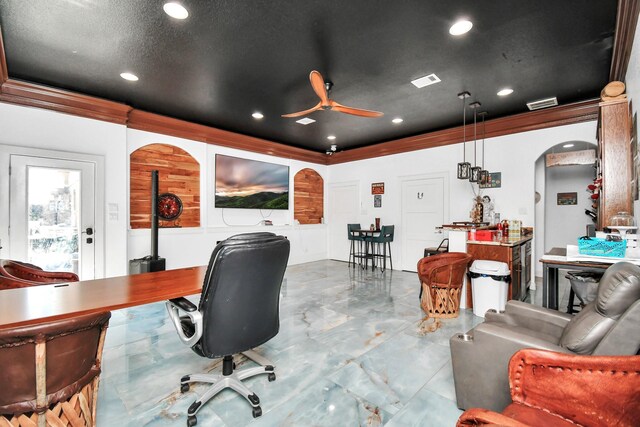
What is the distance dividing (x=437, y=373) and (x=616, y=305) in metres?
1.35

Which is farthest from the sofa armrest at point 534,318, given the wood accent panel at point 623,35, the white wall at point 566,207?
the white wall at point 566,207

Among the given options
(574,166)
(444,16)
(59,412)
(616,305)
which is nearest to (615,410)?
(616,305)

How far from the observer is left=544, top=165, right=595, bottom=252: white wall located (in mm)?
7113

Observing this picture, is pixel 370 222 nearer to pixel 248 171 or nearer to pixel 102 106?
pixel 248 171

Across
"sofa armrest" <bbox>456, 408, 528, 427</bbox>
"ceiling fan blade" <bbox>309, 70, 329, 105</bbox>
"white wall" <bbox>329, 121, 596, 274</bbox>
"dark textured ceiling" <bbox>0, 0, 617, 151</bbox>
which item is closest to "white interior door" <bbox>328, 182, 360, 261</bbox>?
"white wall" <bbox>329, 121, 596, 274</bbox>

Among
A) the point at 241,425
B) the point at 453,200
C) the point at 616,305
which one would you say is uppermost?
the point at 453,200

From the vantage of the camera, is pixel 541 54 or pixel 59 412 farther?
pixel 541 54

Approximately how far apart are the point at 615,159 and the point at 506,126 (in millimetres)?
2685

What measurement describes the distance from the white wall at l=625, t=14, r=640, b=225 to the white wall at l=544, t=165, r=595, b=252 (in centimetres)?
518

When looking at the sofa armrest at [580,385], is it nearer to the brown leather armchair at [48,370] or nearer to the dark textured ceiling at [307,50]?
the brown leather armchair at [48,370]

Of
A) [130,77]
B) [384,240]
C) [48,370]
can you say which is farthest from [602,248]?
[130,77]

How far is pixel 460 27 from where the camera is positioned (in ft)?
8.69

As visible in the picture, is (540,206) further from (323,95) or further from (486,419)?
(486,419)

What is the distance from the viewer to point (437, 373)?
2.28 metres
